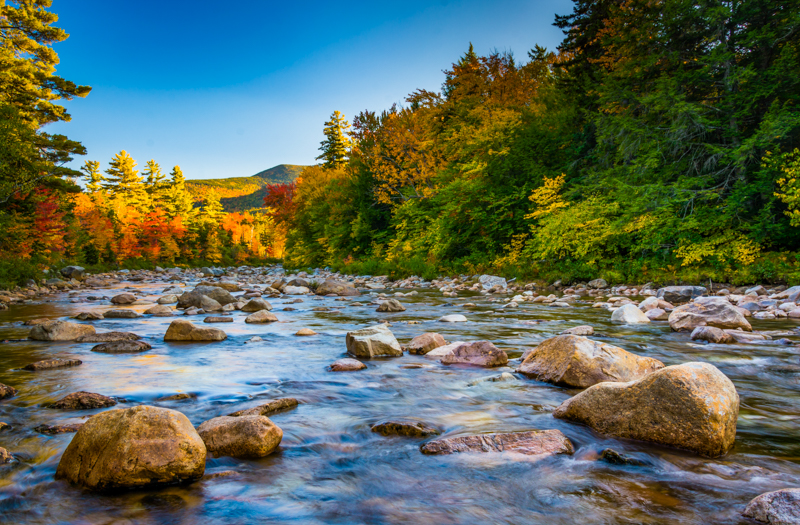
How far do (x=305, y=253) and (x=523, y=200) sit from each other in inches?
841

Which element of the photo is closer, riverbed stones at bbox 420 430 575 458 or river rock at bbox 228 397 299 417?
riverbed stones at bbox 420 430 575 458

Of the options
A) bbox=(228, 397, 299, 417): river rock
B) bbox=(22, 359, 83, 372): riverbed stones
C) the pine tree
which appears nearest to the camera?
bbox=(228, 397, 299, 417): river rock

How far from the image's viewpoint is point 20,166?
15875 millimetres

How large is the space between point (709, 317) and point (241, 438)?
6931 millimetres

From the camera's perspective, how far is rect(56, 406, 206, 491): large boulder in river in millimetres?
2068

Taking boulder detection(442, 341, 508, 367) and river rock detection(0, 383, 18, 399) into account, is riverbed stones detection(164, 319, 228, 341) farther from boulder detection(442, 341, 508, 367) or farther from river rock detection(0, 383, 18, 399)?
boulder detection(442, 341, 508, 367)

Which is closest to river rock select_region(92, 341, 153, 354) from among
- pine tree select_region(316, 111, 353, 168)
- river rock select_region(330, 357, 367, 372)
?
river rock select_region(330, 357, 367, 372)

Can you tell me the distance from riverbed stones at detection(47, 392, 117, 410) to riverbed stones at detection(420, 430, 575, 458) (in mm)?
2594

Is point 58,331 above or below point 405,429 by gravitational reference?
above

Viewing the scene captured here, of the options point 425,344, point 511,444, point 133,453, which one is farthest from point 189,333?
point 511,444

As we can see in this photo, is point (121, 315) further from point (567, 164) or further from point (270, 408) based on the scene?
point (567, 164)

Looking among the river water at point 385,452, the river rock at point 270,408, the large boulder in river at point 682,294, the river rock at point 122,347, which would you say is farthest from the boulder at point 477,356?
the large boulder in river at point 682,294

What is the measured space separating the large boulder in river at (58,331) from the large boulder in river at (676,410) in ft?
23.2

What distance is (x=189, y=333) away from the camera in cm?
622
